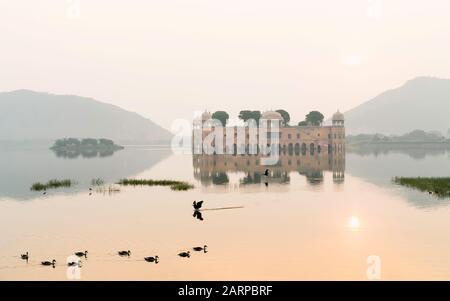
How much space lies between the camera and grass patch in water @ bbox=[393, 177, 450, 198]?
5466 cm

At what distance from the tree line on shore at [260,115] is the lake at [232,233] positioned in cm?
11217

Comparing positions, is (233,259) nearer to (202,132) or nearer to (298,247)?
(298,247)

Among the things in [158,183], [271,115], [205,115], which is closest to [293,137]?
[271,115]

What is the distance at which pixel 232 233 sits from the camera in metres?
35.2

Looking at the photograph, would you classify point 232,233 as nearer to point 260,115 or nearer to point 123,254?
point 123,254

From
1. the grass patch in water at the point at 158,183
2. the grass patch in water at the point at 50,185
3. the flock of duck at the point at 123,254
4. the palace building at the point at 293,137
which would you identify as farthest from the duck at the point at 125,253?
the palace building at the point at 293,137

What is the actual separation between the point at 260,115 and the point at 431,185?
116 meters

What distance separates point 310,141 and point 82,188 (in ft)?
370

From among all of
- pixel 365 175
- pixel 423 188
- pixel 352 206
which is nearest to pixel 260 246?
pixel 352 206

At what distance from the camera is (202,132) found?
173 m

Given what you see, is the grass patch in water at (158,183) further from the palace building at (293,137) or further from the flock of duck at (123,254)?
the palace building at (293,137)

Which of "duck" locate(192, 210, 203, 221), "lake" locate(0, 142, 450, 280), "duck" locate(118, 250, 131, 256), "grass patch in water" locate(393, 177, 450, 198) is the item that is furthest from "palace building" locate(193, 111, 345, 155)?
"duck" locate(118, 250, 131, 256)

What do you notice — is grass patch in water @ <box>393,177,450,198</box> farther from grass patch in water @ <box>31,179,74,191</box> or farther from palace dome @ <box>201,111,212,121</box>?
palace dome @ <box>201,111,212,121</box>

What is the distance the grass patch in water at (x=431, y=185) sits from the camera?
54.7 metres
